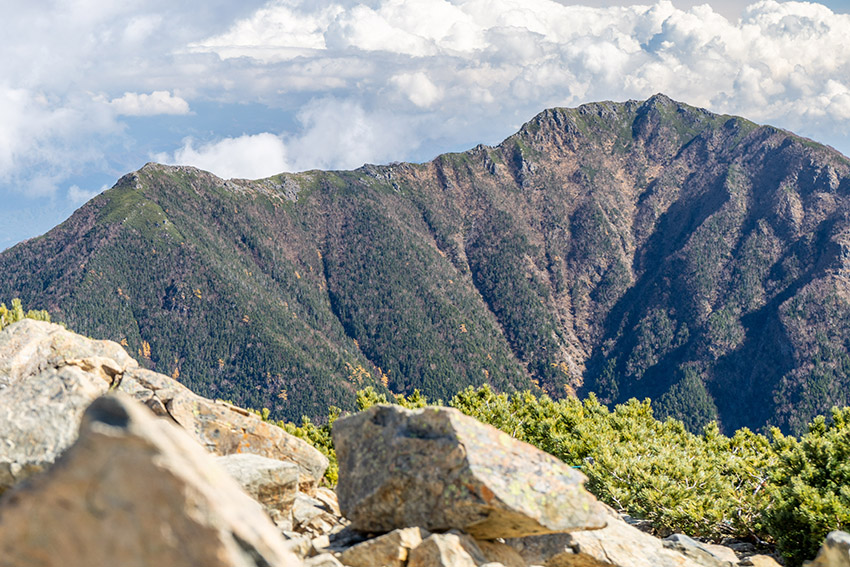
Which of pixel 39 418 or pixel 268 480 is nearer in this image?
pixel 39 418

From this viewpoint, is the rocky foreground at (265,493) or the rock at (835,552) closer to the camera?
the rocky foreground at (265,493)

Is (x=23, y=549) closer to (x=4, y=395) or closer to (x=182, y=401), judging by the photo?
(x=4, y=395)

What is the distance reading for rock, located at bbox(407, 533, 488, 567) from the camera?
1634cm

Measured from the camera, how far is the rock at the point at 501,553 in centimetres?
1850

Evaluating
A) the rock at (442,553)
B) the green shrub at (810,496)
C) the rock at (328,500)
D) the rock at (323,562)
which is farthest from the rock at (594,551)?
the green shrub at (810,496)

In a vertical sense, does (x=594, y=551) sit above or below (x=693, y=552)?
above

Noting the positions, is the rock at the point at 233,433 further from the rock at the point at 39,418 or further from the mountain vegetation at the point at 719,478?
the mountain vegetation at the point at 719,478

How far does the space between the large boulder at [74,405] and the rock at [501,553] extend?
9.77 meters

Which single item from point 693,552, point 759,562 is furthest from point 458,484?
point 759,562

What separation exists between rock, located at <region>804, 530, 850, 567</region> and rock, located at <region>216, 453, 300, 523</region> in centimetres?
1676

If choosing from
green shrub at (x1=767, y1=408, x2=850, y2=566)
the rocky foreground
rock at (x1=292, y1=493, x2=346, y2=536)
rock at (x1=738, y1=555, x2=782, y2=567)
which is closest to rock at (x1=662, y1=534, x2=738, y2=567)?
the rocky foreground

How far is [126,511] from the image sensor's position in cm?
837

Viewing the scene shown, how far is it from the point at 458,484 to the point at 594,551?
6.75m

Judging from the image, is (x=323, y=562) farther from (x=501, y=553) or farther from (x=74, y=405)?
(x=74, y=405)
